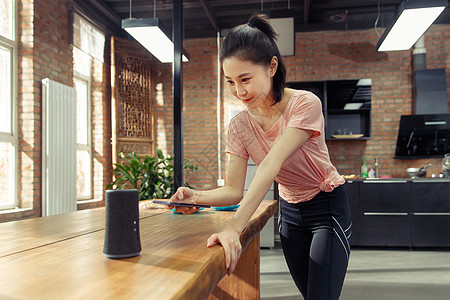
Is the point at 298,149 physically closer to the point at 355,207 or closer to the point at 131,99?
the point at 355,207

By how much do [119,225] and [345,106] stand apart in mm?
5761

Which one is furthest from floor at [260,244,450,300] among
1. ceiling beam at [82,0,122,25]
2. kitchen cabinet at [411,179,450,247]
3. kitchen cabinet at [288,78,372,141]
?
ceiling beam at [82,0,122,25]

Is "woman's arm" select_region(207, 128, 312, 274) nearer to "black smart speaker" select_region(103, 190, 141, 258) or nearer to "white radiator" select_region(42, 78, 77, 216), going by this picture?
"black smart speaker" select_region(103, 190, 141, 258)

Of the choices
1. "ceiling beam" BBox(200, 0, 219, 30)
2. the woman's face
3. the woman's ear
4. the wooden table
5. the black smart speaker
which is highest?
"ceiling beam" BBox(200, 0, 219, 30)

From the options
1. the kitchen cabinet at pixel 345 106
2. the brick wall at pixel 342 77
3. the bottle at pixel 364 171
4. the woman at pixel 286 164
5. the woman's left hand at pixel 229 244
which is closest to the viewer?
the woman's left hand at pixel 229 244

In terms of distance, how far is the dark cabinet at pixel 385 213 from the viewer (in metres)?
5.34

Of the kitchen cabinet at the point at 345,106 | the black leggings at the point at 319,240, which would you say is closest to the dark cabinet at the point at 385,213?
the kitchen cabinet at the point at 345,106

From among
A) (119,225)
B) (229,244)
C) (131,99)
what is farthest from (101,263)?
(131,99)

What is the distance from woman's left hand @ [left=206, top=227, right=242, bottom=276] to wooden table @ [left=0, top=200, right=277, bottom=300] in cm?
2

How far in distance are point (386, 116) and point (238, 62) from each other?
18.7ft

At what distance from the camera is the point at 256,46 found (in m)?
1.22

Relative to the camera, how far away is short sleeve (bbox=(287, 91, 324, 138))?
3.92 feet

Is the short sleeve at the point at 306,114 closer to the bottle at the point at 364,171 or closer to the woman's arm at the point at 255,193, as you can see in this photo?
the woman's arm at the point at 255,193

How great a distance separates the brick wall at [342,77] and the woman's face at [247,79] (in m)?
5.32
